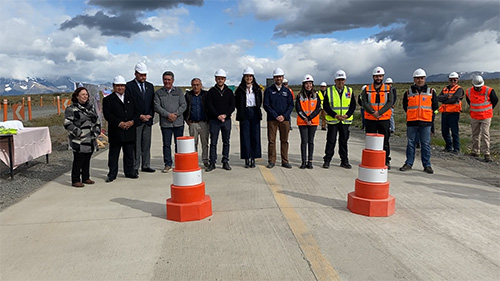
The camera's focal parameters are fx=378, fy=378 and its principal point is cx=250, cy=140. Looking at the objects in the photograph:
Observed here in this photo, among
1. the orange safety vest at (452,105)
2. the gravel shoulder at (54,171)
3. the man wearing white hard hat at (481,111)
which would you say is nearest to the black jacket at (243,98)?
the gravel shoulder at (54,171)

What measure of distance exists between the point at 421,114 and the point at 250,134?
3.60 m

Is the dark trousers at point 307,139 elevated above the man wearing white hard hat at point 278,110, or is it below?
below

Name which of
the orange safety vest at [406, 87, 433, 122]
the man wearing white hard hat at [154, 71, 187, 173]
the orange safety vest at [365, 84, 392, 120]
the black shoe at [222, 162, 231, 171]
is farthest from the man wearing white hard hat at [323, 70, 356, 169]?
the man wearing white hard hat at [154, 71, 187, 173]

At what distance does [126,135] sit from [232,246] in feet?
13.6

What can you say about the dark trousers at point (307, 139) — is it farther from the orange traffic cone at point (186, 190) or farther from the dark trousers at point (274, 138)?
the orange traffic cone at point (186, 190)

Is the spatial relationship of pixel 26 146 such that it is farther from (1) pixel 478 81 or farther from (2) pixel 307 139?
(1) pixel 478 81

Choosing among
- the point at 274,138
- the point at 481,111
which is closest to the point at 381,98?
the point at 274,138

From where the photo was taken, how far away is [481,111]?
977 centimetres

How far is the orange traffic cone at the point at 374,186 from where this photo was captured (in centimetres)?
505

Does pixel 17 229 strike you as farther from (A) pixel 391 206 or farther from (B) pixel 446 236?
(B) pixel 446 236

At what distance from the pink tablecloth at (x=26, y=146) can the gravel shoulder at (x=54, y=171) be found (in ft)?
1.23

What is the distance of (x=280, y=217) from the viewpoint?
498 centimetres

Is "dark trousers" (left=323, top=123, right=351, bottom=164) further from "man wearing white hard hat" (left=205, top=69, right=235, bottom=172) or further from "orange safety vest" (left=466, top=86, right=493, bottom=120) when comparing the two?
"orange safety vest" (left=466, top=86, right=493, bottom=120)

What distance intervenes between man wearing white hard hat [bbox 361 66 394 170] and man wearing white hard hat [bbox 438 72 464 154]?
367 cm
